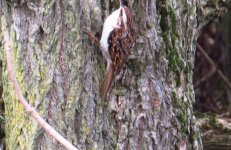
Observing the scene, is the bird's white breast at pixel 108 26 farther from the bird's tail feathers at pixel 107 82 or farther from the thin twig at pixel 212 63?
the thin twig at pixel 212 63

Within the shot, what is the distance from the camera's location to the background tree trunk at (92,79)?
2.13m

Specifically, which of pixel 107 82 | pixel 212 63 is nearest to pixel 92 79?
pixel 107 82

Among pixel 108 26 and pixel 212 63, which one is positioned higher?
pixel 108 26

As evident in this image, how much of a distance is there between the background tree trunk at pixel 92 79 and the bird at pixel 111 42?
1.0 inches

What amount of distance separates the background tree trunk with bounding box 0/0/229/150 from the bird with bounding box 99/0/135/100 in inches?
1.0

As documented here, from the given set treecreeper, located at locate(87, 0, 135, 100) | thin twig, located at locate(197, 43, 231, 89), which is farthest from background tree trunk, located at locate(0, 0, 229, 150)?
thin twig, located at locate(197, 43, 231, 89)

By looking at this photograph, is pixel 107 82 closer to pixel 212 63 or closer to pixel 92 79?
pixel 92 79

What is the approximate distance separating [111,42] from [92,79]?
Answer: 0.19 metres

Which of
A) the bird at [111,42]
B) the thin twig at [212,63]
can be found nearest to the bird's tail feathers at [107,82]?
the bird at [111,42]

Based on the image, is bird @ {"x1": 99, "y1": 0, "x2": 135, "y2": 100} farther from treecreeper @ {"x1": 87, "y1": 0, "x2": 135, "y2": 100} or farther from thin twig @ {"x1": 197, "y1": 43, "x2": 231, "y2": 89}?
thin twig @ {"x1": 197, "y1": 43, "x2": 231, "y2": 89}

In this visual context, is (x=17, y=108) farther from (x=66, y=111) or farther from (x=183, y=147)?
(x=183, y=147)

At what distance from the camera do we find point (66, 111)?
2.14 metres

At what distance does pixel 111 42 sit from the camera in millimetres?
2295

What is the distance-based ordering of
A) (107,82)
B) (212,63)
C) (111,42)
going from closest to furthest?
(107,82), (111,42), (212,63)
